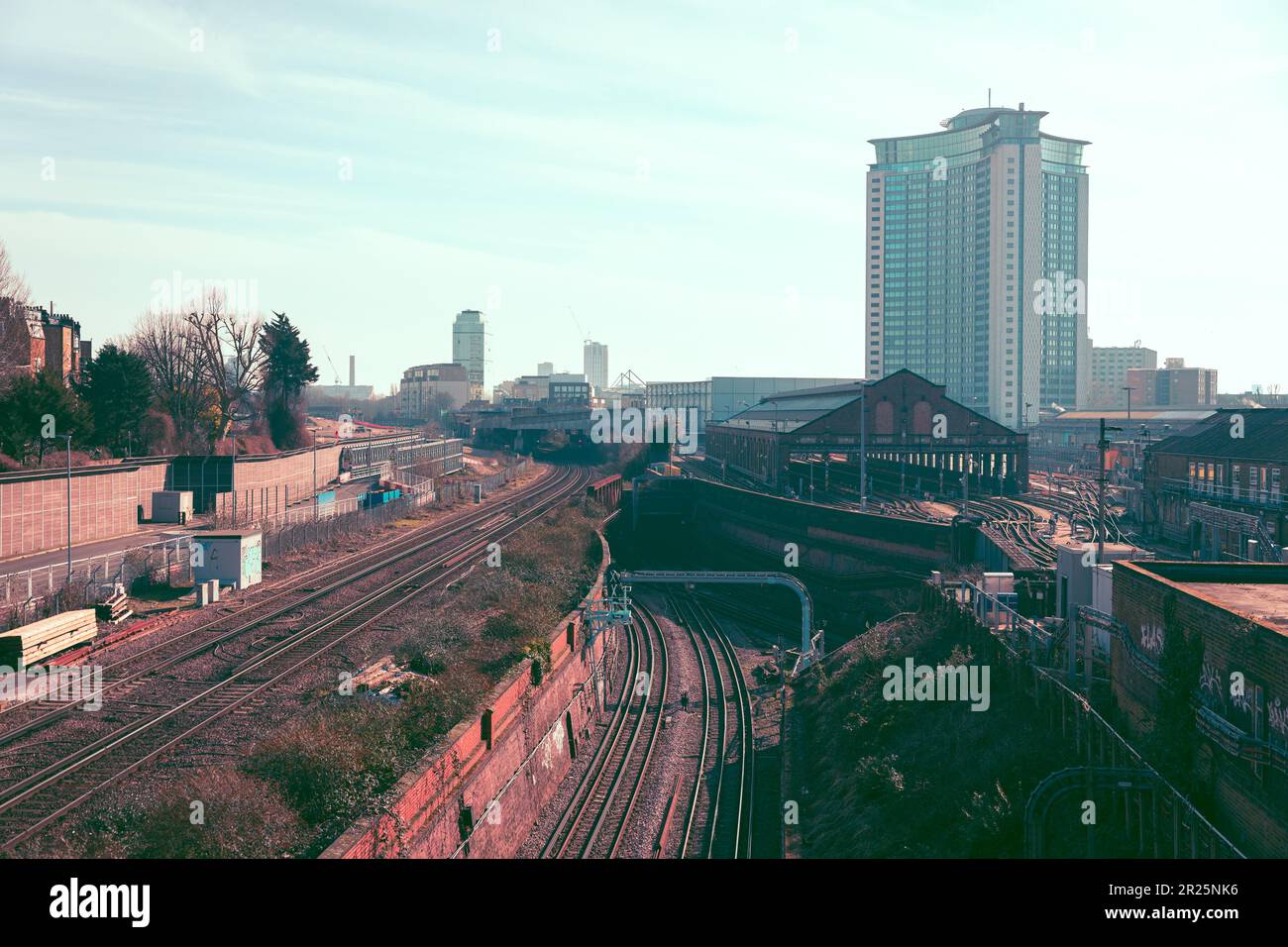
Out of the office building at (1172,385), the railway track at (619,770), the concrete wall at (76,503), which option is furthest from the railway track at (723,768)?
the office building at (1172,385)

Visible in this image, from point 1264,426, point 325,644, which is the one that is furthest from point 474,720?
point 1264,426

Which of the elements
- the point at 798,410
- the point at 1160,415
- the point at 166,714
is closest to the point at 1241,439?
the point at 166,714

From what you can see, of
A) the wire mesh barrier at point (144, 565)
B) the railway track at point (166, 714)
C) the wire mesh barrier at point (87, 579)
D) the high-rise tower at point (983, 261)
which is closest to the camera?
the railway track at point (166, 714)

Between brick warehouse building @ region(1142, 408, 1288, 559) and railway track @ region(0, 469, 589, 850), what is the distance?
28.4 meters

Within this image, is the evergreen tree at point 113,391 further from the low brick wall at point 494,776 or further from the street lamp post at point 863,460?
the street lamp post at point 863,460

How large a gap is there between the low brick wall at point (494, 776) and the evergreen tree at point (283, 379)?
48.3 meters

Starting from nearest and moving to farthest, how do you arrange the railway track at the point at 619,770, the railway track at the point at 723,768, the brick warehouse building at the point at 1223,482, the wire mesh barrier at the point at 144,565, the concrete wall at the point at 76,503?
the railway track at the point at 619,770
the railway track at the point at 723,768
the wire mesh barrier at the point at 144,565
the brick warehouse building at the point at 1223,482
the concrete wall at the point at 76,503

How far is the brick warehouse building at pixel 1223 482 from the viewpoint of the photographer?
104 feet

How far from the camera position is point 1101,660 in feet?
59.0

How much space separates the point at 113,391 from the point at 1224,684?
2124 inches

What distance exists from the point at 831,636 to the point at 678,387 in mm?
126716

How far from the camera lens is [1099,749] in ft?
51.0

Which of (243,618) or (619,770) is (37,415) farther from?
(619,770)

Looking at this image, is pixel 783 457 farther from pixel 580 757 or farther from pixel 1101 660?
pixel 1101 660
